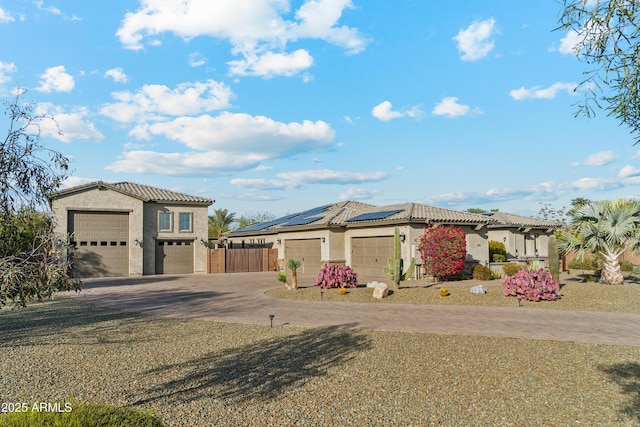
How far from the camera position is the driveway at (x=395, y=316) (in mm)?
11281

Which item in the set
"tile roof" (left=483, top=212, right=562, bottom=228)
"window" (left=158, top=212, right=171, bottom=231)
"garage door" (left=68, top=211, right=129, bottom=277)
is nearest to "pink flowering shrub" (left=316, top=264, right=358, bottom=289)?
"window" (left=158, top=212, right=171, bottom=231)

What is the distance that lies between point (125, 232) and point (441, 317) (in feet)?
81.6

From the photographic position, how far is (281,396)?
6.59m

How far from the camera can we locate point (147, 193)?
32.7 metres

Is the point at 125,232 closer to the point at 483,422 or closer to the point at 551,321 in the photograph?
the point at 551,321

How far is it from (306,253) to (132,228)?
12.5 meters

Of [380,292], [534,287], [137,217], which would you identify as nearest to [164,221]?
[137,217]

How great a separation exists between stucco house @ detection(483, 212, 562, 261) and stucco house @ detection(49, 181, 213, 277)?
22674mm

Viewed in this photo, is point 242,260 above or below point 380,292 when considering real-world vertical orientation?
above

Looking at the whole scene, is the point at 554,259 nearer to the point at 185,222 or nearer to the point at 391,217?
the point at 391,217

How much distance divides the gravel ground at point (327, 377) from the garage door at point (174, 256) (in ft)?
69.3

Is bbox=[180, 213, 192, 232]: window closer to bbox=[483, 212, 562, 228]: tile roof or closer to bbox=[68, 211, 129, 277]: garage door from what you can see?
bbox=[68, 211, 129, 277]: garage door

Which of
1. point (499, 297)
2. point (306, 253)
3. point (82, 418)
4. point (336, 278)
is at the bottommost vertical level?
point (499, 297)

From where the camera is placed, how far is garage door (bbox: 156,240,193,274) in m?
32.3
